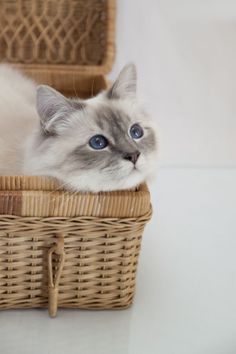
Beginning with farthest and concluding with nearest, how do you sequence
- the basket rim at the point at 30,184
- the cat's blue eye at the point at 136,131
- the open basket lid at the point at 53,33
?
1. the open basket lid at the point at 53,33
2. the cat's blue eye at the point at 136,131
3. the basket rim at the point at 30,184

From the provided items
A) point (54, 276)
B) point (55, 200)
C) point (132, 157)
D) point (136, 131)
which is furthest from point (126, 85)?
point (54, 276)

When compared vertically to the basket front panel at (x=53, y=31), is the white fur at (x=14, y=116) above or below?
below

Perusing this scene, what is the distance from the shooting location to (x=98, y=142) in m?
1.36

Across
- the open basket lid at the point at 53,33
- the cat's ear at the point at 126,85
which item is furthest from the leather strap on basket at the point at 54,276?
the open basket lid at the point at 53,33

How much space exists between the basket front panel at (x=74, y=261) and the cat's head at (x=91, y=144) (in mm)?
92

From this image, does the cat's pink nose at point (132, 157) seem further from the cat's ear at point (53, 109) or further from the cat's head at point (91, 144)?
the cat's ear at point (53, 109)

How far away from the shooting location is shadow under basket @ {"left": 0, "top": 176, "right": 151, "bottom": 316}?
1.28 meters

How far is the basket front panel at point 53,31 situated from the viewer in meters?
2.19

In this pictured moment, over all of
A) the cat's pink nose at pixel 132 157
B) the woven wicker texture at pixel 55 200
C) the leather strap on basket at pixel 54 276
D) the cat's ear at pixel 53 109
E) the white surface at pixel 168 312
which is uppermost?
the cat's ear at pixel 53 109

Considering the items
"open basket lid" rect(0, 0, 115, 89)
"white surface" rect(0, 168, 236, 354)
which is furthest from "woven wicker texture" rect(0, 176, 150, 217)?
"open basket lid" rect(0, 0, 115, 89)

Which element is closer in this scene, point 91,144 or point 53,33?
point 91,144

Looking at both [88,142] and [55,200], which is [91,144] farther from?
[55,200]

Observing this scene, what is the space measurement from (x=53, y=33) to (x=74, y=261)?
111cm

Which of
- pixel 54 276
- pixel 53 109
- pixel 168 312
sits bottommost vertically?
pixel 168 312
